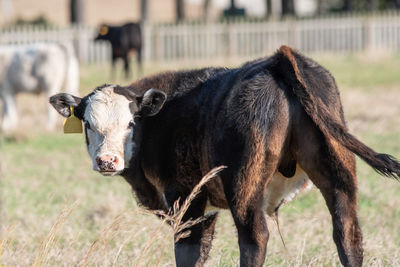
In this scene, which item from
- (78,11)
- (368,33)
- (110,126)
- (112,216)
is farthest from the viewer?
(78,11)

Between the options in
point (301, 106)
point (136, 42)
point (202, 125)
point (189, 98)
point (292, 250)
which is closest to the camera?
point (301, 106)

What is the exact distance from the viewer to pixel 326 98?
4.59m

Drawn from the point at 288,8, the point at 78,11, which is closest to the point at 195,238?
the point at 78,11

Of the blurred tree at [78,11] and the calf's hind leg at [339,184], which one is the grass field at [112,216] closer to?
the calf's hind leg at [339,184]

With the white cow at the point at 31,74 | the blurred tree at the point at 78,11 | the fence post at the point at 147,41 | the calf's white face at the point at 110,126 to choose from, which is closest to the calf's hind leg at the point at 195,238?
the calf's white face at the point at 110,126

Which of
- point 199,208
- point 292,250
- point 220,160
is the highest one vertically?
point 220,160

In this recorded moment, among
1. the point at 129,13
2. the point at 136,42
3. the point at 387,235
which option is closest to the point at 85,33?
the point at 136,42

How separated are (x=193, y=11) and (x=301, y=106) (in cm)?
5982

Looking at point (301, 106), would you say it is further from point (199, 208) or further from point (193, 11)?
point (193, 11)

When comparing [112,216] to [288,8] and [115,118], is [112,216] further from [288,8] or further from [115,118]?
[288,8]

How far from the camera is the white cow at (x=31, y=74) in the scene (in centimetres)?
1492

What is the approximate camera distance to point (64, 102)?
557 centimetres

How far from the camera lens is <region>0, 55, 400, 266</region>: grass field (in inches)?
199

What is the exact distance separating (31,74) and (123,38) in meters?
9.61
